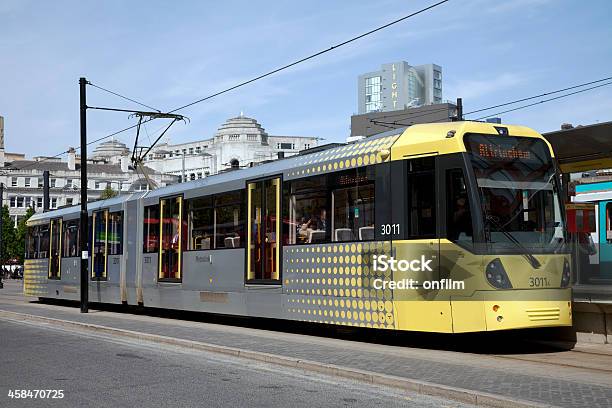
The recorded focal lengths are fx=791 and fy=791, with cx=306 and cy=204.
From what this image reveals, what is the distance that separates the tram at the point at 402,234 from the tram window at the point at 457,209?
0.06 ft

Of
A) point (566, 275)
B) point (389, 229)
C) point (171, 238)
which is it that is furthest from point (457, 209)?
point (171, 238)

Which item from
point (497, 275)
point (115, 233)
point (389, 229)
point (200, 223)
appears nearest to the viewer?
point (497, 275)

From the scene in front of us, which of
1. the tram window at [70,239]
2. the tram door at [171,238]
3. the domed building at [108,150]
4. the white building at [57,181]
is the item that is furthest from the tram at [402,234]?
the domed building at [108,150]

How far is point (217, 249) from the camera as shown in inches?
739

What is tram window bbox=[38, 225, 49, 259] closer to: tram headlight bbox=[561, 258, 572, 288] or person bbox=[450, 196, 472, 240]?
person bbox=[450, 196, 472, 240]

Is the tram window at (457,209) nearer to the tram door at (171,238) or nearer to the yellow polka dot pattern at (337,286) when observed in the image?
the yellow polka dot pattern at (337,286)

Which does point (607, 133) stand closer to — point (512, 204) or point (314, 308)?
point (512, 204)

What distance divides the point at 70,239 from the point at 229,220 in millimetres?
11452

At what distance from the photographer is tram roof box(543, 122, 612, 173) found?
14.6 metres

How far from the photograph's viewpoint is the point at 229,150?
138 meters

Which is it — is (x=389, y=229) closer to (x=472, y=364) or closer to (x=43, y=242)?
(x=472, y=364)

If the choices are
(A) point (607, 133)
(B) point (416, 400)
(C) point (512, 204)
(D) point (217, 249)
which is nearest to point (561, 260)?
(C) point (512, 204)

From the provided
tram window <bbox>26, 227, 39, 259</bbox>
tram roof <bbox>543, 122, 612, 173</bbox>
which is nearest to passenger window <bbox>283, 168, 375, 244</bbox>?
tram roof <bbox>543, 122, 612, 173</bbox>

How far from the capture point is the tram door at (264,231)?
16656 millimetres
